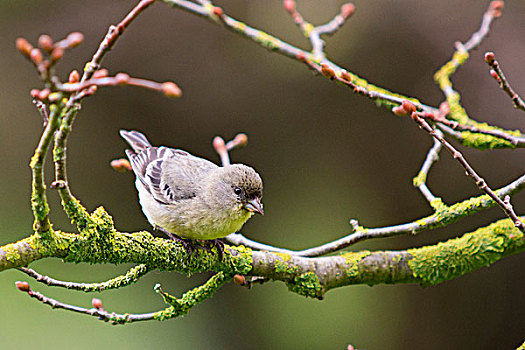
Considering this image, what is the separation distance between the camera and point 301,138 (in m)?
7.02

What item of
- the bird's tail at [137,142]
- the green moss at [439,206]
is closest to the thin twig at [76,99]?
the green moss at [439,206]

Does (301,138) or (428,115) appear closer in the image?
(428,115)

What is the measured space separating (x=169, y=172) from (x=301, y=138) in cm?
321

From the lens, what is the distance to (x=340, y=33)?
681 cm

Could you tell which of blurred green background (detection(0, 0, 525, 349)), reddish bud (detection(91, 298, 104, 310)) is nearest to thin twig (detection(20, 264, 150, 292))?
reddish bud (detection(91, 298, 104, 310))

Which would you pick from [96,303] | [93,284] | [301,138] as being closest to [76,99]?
[93,284]

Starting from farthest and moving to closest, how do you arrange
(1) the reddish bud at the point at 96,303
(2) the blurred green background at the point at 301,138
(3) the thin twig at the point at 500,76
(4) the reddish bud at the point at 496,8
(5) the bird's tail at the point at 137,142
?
(2) the blurred green background at the point at 301,138 → (5) the bird's tail at the point at 137,142 → (4) the reddish bud at the point at 496,8 → (1) the reddish bud at the point at 96,303 → (3) the thin twig at the point at 500,76

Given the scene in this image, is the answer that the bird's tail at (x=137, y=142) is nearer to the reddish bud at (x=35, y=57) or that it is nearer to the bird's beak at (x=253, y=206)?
the bird's beak at (x=253, y=206)

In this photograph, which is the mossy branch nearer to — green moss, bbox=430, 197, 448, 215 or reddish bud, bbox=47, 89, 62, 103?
green moss, bbox=430, 197, 448, 215

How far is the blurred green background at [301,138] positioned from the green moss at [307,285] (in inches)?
121

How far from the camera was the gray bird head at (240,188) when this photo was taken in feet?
12.1

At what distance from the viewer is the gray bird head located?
370 centimetres

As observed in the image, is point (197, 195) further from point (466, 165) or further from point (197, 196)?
point (466, 165)

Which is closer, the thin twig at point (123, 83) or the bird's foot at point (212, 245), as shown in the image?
the thin twig at point (123, 83)
